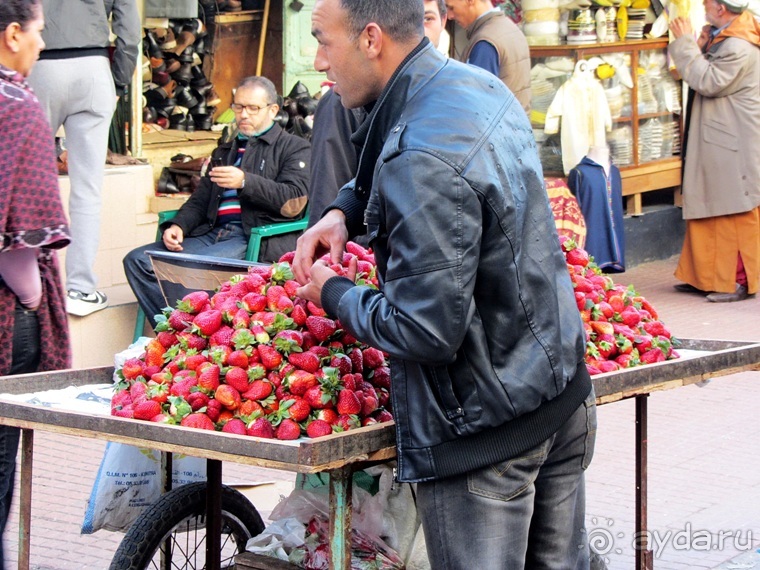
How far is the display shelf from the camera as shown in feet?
31.4

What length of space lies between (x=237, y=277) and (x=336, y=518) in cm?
87

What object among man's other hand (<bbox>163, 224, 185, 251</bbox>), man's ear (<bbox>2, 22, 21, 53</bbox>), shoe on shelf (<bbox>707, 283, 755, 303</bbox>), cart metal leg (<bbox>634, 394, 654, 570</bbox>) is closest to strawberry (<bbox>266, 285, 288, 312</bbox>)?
man's ear (<bbox>2, 22, 21, 53</bbox>)

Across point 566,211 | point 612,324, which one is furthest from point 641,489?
point 566,211

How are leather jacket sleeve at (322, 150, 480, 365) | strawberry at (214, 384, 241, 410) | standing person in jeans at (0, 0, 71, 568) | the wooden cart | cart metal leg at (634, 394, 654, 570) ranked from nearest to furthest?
1. leather jacket sleeve at (322, 150, 480, 365)
2. the wooden cart
3. strawberry at (214, 384, 241, 410)
4. standing person in jeans at (0, 0, 71, 568)
5. cart metal leg at (634, 394, 654, 570)

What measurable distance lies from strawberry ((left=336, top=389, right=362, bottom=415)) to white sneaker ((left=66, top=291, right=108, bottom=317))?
12.8 ft

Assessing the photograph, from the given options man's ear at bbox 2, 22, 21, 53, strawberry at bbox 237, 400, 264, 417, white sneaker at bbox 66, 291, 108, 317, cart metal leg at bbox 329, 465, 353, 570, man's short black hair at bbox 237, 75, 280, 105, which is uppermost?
man's ear at bbox 2, 22, 21, 53

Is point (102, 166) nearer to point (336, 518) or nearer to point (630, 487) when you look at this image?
point (630, 487)

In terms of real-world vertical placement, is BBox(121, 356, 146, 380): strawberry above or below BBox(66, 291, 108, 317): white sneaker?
above

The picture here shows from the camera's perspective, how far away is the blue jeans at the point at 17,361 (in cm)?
365

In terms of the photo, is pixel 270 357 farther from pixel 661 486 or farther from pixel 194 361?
pixel 661 486

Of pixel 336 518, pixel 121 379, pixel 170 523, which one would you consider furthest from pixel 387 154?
pixel 170 523

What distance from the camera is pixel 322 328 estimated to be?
3104 millimetres

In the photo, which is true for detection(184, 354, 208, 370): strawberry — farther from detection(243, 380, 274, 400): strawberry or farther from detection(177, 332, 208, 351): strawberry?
detection(243, 380, 274, 400): strawberry

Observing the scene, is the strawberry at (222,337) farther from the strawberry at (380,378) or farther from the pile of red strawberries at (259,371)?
the strawberry at (380,378)
